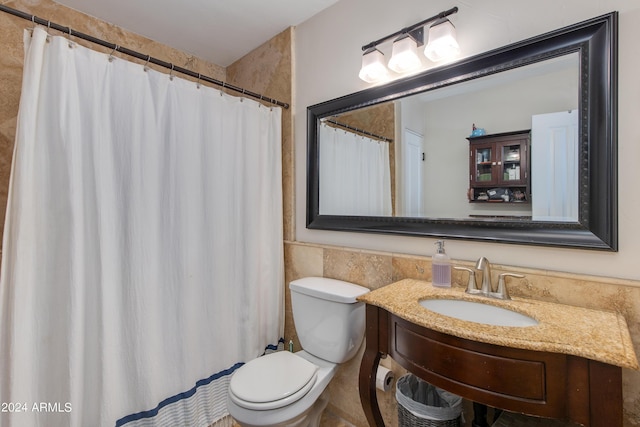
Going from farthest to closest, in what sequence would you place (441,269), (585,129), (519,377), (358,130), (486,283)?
(358,130) → (441,269) → (486,283) → (585,129) → (519,377)

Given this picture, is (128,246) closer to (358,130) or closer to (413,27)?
(358,130)

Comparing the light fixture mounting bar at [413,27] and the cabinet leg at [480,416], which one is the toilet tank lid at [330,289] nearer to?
the cabinet leg at [480,416]

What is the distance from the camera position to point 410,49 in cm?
133

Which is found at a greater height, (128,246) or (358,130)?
(358,130)

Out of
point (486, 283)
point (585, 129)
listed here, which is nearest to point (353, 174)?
point (486, 283)

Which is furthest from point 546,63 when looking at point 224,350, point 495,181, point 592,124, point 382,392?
point 224,350

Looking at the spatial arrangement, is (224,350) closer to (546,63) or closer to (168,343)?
(168,343)

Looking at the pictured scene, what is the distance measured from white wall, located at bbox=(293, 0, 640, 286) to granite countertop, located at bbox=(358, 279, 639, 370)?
0.17 m

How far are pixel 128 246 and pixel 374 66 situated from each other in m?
1.45

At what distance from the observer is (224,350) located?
1686mm

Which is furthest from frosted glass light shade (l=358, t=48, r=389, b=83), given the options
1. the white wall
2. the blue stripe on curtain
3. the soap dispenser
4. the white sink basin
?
the blue stripe on curtain

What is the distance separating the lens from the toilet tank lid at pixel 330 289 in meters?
1.40

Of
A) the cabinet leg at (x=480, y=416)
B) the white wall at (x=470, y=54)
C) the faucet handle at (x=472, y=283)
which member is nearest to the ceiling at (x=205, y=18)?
the white wall at (x=470, y=54)

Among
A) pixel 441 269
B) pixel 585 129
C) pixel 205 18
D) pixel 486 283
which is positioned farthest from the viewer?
pixel 205 18
